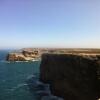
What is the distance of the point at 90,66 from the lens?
3055 cm

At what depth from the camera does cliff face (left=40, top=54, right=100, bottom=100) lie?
30.1m

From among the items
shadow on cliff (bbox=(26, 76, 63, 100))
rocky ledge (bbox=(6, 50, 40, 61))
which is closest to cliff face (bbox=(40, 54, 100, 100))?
shadow on cliff (bbox=(26, 76, 63, 100))

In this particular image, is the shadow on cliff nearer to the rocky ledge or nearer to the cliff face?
the cliff face

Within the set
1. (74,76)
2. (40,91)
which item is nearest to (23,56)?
(40,91)

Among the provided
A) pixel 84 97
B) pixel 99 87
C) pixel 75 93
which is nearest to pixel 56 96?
pixel 75 93

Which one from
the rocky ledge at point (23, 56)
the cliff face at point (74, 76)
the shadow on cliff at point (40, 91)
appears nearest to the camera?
the cliff face at point (74, 76)

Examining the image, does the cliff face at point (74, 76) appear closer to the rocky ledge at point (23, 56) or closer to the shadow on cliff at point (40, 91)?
the shadow on cliff at point (40, 91)

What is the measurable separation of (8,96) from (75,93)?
476 inches

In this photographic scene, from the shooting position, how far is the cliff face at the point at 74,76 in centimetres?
3009

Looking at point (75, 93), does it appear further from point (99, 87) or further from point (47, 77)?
point (47, 77)

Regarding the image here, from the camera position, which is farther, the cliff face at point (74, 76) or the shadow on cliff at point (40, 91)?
the shadow on cliff at point (40, 91)

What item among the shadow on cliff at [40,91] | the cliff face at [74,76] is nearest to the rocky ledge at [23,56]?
the shadow on cliff at [40,91]

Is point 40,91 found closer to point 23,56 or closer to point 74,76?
point 74,76

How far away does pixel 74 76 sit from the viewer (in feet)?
113
